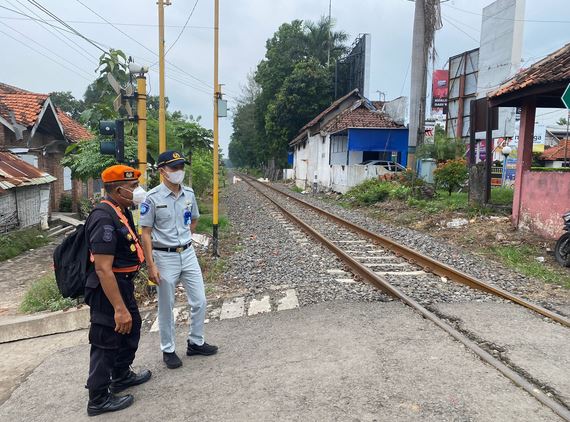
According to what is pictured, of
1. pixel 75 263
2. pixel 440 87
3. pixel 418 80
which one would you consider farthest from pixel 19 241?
pixel 440 87

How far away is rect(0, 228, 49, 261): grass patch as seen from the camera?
1045 centimetres

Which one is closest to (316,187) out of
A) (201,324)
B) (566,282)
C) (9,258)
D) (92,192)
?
(92,192)

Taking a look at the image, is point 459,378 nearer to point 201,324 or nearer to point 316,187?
point 201,324

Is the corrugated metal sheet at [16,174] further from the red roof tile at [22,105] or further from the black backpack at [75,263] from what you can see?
the black backpack at [75,263]

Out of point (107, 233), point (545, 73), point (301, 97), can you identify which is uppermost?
point (301, 97)

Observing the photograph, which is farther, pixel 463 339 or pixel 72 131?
pixel 72 131

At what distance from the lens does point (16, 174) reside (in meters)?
11.9

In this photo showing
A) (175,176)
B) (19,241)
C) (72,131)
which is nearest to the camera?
(175,176)

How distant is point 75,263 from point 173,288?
858mm

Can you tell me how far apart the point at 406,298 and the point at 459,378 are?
2.10 metres

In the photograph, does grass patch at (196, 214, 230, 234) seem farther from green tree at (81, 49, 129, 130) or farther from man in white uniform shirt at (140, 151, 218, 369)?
man in white uniform shirt at (140, 151, 218, 369)

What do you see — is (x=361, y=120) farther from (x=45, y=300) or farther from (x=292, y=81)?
(x=45, y=300)

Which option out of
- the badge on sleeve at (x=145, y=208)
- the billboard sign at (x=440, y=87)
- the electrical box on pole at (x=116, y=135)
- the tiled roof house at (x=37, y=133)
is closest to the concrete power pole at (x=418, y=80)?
the tiled roof house at (x=37, y=133)

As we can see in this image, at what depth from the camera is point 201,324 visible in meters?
4.11
